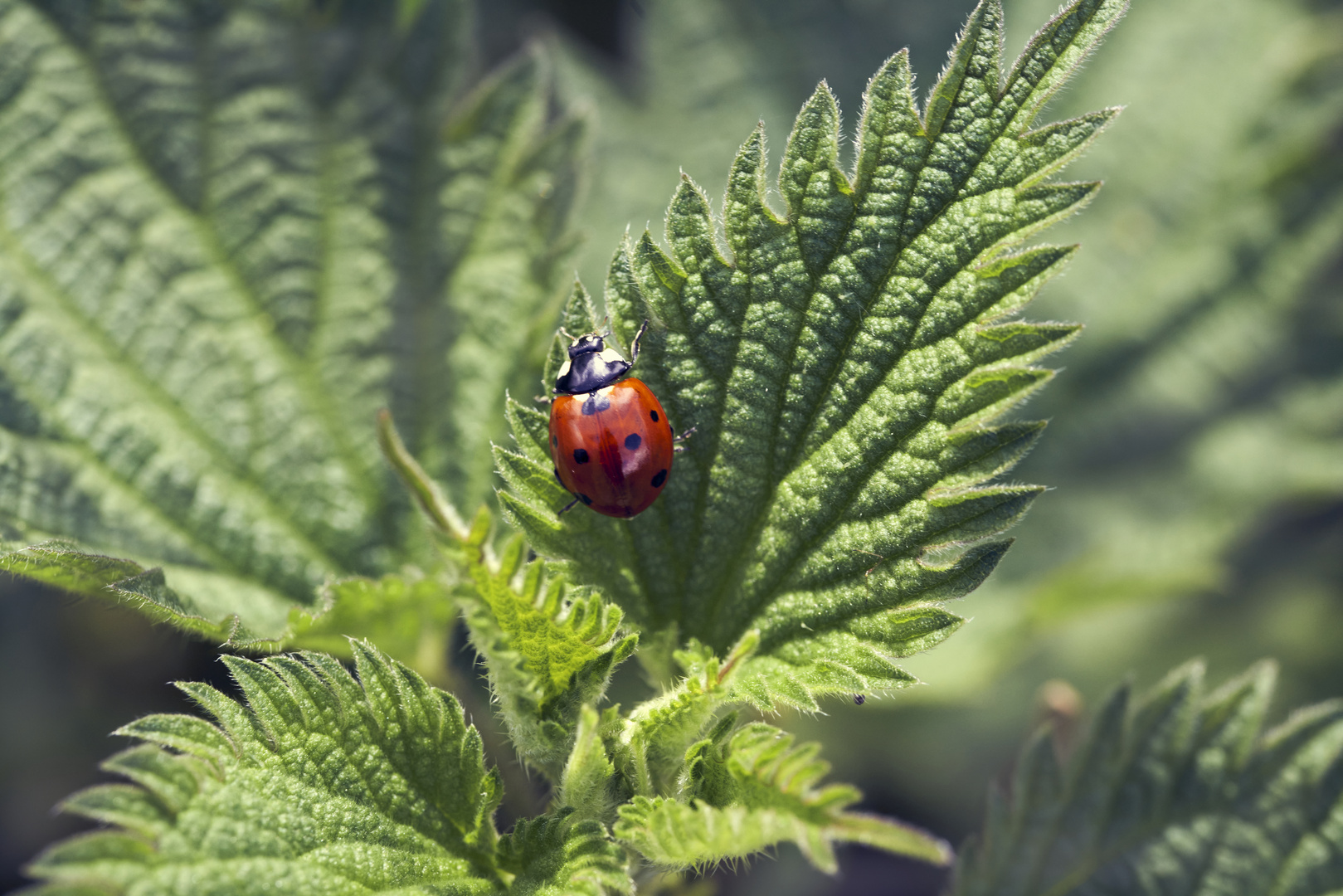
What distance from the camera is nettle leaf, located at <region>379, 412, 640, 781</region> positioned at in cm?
165

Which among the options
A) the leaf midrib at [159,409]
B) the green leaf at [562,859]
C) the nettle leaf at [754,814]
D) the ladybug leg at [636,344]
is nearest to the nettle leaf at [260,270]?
the leaf midrib at [159,409]

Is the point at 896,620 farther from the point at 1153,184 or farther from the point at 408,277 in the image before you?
the point at 1153,184

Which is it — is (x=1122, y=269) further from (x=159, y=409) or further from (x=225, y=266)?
(x=159, y=409)

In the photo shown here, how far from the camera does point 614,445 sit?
2010 millimetres

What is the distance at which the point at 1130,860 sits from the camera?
2.47 metres

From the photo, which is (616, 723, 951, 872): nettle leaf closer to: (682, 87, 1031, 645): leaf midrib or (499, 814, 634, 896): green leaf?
(499, 814, 634, 896): green leaf

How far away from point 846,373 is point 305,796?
1.31 metres

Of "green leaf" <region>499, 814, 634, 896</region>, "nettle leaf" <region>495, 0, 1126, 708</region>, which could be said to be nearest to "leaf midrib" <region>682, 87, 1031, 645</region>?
"nettle leaf" <region>495, 0, 1126, 708</region>

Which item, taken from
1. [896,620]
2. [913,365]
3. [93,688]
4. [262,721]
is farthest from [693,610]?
[93,688]

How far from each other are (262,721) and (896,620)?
1199 mm

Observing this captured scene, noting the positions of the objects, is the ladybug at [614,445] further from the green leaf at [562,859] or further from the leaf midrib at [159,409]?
the leaf midrib at [159,409]

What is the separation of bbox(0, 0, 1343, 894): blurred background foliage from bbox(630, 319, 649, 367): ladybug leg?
67.1 inches

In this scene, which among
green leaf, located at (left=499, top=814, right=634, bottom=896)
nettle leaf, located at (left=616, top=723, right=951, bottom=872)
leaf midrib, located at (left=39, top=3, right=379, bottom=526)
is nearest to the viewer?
nettle leaf, located at (left=616, top=723, right=951, bottom=872)

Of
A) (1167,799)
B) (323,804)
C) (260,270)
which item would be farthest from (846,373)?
(260,270)
